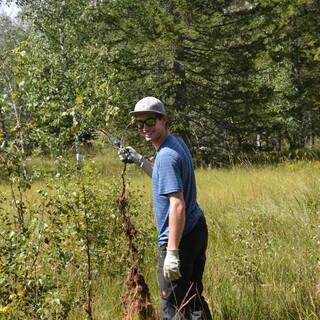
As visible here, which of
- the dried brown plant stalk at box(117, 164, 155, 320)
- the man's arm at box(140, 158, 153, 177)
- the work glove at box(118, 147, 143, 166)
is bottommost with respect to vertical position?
the dried brown plant stalk at box(117, 164, 155, 320)

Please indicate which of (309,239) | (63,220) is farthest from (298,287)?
(63,220)

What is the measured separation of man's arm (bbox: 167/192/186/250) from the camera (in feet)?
11.3

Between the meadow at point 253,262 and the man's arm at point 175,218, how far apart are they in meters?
1.15

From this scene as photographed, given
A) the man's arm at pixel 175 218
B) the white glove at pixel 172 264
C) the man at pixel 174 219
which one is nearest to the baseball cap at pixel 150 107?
the man at pixel 174 219

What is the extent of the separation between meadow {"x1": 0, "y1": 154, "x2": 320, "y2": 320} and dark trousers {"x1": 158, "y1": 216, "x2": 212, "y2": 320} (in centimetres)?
67

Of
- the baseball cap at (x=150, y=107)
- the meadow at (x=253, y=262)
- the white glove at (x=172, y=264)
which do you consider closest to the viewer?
the white glove at (x=172, y=264)

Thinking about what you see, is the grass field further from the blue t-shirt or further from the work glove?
the work glove

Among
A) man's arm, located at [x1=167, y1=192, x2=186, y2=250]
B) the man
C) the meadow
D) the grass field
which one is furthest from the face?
the grass field

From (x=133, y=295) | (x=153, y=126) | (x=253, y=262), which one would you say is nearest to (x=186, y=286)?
(x=133, y=295)

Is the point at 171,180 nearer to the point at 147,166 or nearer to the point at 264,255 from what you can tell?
the point at 147,166

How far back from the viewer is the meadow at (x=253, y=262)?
4352mm

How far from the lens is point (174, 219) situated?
11.3 ft

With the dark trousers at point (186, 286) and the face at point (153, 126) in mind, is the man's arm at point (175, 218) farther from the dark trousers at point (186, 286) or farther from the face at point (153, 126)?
the face at point (153, 126)

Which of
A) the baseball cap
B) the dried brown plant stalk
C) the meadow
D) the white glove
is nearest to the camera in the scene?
the white glove
